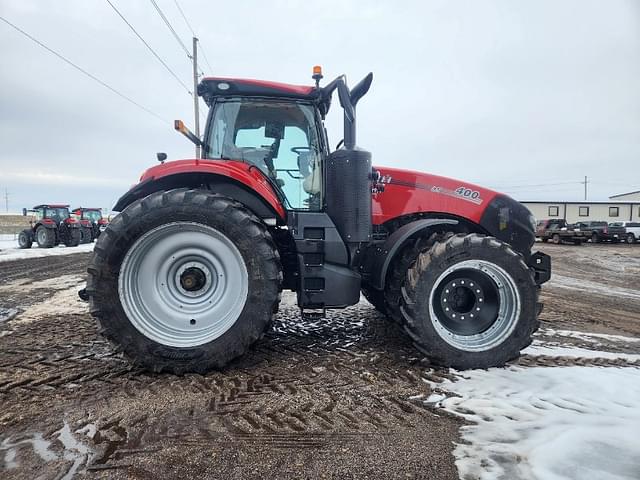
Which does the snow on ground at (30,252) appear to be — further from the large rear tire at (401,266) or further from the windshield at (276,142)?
the large rear tire at (401,266)

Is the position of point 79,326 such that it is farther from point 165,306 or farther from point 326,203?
point 326,203

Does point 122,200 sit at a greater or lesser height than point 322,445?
greater

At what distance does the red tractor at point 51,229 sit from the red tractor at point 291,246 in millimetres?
16753

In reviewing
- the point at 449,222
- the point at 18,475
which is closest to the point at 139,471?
the point at 18,475

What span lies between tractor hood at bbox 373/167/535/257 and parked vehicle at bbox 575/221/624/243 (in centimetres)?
2482

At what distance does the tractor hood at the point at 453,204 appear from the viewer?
359cm

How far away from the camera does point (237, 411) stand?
7.29ft

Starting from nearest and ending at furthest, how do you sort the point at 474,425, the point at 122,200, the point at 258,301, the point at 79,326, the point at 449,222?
1. the point at 474,425
2. the point at 258,301
3. the point at 122,200
4. the point at 449,222
5. the point at 79,326

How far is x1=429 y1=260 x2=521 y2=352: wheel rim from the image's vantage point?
2.97 meters

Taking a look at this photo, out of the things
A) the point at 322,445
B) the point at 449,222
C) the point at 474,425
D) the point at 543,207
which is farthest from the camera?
the point at 543,207

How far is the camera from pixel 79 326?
401 cm

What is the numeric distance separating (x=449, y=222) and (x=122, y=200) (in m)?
2.78

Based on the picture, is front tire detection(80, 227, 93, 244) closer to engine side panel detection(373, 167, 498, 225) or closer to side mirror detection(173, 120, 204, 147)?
side mirror detection(173, 120, 204, 147)

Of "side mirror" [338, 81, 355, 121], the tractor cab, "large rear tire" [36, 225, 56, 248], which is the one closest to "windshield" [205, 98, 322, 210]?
the tractor cab
